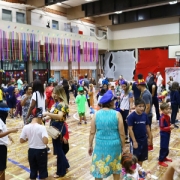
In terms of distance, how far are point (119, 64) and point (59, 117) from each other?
20.0m

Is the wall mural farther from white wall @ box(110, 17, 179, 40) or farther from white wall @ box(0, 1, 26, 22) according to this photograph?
white wall @ box(0, 1, 26, 22)

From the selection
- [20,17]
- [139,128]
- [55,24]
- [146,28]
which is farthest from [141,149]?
[146,28]

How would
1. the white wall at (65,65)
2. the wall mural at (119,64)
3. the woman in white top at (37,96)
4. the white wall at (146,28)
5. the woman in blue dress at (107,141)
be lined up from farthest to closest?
the wall mural at (119,64), the white wall at (146,28), the white wall at (65,65), the woman in white top at (37,96), the woman in blue dress at (107,141)

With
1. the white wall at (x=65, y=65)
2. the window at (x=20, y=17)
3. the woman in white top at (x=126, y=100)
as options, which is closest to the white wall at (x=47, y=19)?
the window at (x=20, y=17)

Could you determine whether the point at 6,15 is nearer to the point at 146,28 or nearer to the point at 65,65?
the point at 65,65

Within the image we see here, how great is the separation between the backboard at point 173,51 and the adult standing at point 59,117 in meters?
17.2

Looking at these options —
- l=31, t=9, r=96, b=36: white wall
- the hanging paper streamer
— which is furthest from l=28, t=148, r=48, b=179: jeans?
l=31, t=9, r=96, b=36: white wall

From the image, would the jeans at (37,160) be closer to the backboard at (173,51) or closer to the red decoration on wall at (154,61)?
the backboard at (173,51)

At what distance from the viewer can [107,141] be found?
2805 mm

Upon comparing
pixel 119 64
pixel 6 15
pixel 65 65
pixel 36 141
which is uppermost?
pixel 6 15

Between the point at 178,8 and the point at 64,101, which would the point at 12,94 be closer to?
the point at 64,101

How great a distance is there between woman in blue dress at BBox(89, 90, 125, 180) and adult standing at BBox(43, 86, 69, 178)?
0.89 meters

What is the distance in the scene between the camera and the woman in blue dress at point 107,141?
278 cm

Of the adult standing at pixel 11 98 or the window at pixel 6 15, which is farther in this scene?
the window at pixel 6 15
